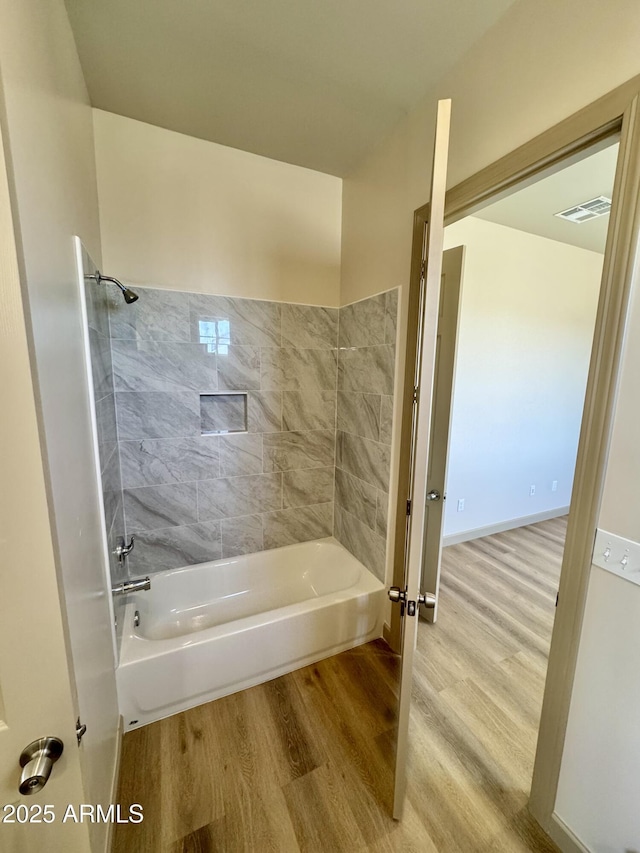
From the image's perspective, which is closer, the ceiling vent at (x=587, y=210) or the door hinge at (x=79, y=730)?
the door hinge at (x=79, y=730)

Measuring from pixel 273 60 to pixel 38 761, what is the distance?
2.33 m

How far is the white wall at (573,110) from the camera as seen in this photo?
2.99ft

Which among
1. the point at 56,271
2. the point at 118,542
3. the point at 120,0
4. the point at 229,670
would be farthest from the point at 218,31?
the point at 229,670

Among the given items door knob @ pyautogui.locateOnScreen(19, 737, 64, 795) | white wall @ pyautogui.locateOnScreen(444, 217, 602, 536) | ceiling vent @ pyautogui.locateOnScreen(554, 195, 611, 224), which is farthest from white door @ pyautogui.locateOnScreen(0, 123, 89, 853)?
ceiling vent @ pyautogui.locateOnScreen(554, 195, 611, 224)

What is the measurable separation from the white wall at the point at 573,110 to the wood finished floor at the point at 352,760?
1.18ft

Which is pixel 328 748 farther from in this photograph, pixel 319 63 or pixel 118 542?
pixel 319 63

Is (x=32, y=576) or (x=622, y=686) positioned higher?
(x=32, y=576)

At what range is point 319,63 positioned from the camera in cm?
140

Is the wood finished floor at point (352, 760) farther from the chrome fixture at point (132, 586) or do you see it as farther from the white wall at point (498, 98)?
the white wall at point (498, 98)

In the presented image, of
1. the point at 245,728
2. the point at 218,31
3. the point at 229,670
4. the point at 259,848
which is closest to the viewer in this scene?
the point at 259,848

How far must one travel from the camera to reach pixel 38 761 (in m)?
0.64

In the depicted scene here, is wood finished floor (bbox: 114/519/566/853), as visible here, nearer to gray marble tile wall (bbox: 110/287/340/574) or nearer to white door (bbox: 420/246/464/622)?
white door (bbox: 420/246/464/622)

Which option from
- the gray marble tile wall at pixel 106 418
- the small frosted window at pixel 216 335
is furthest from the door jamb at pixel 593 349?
the gray marble tile wall at pixel 106 418

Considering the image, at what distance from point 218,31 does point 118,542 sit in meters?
2.23
